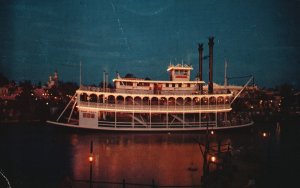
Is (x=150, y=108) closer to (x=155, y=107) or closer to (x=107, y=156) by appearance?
(x=155, y=107)

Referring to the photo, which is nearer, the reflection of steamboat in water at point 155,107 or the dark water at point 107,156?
the dark water at point 107,156

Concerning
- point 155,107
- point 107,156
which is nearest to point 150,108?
point 155,107

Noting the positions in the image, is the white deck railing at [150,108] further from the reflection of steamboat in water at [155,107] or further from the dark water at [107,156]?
the dark water at [107,156]

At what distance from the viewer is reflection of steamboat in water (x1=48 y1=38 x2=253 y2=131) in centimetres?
3541

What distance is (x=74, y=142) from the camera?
29969 mm

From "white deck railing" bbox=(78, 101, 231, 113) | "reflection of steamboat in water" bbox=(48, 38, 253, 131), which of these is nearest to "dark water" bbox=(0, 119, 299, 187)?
"reflection of steamboat in water" bbox=(48, 38, 253, 131)

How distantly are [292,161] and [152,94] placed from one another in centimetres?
1874

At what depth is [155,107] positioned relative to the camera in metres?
37.0

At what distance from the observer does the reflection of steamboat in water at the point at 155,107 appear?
35406 millimetres

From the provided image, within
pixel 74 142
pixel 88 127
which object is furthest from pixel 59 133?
pixel 74 142

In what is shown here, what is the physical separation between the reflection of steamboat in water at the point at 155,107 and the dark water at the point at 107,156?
1.47 m

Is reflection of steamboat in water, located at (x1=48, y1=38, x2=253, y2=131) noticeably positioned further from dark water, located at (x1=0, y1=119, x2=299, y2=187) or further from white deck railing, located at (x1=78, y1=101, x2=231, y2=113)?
dark water, located at (x1=0, y1=119, x2=299, y2=187)

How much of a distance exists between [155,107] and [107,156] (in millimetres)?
13685

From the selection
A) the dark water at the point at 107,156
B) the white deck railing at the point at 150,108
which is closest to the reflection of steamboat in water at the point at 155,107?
the white deck railing at the point at 150,108
